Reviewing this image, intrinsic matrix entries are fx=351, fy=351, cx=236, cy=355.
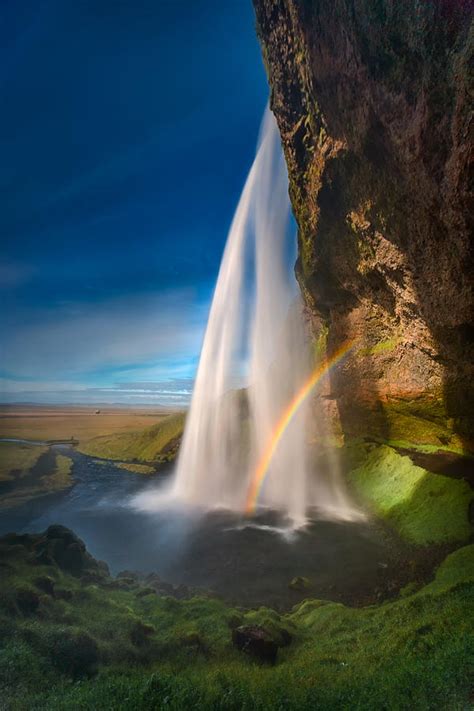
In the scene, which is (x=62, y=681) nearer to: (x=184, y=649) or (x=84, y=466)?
(x=184, y=649)

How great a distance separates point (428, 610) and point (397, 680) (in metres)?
3.91

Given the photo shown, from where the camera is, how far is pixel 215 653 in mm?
10070

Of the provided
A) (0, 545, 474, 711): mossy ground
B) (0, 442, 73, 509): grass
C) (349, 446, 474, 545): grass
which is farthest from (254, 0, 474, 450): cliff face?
(0, 442, 73, 509): grass

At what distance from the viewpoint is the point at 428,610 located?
10789mm

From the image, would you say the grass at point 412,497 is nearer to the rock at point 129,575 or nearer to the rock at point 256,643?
the rock at point 256,643

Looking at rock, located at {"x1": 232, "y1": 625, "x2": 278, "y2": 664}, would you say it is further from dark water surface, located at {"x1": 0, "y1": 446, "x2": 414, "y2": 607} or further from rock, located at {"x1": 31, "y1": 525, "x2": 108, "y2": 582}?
rock, located at {"x1": 31, "y1": 525, "x2": 108, "y2": 582}

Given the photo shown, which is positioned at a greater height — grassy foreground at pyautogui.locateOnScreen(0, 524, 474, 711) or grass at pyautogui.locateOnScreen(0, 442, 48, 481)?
grassy foreground at pyautogui.locateOnScreen(0, 524, 474, 711)

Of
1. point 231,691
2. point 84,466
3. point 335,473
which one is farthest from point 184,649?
point 84,466

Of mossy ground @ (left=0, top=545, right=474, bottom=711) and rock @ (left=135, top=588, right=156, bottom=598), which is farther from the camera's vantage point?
rock @ (left=135, top=588, right=156, bottom=598)

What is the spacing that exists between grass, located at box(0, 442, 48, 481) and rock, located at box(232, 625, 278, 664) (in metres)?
34.8

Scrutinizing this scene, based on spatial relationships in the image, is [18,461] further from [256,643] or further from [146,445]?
[256,643]

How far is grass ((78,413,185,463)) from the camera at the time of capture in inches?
1903

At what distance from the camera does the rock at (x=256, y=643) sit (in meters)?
9.91

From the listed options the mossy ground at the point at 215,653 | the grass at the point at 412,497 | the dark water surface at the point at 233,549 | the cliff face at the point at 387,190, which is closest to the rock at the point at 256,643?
the mossy ground at the point at 215,653
